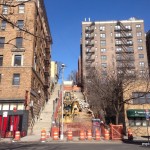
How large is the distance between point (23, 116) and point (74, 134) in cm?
716

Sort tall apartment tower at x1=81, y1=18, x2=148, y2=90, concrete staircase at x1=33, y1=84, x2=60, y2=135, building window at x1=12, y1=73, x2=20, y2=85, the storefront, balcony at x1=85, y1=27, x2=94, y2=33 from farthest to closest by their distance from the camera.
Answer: balcony at x1=85, y1=27, x2=94, y2=33 → tall apartment tower at x1=81, y1=18, x2=148, y2=90 → building window at x1=12, y1=73, x2=20, y2=85 → concrete staircase at x1=33, y1=84, x2=60, y2=135 → the storefront

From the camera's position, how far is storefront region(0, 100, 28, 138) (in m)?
32.0

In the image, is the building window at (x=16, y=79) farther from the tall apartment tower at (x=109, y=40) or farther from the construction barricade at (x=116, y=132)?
the tall apartment tower at (x=109, y=40)

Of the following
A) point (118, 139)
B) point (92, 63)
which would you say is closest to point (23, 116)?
point (118, 139)

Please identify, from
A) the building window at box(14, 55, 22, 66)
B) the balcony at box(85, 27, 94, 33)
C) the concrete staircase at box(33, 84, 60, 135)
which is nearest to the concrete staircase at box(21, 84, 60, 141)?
the concrete staircase at box(33, 84, 60, 135)

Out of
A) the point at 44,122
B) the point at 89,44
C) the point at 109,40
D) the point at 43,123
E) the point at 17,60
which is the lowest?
the point at 43,123

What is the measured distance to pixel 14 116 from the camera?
107ft

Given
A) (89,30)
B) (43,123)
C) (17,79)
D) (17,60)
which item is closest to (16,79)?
(17,79)

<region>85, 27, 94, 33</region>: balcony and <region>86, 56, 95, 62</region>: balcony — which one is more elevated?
<region>85, 27, 94, 33</region>: balcony

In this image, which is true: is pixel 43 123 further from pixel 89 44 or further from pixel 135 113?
pixel 89 44

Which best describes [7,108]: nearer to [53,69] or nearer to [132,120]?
[132,120]

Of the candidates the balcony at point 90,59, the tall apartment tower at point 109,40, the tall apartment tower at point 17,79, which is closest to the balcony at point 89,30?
the tall apartment tower at point 109,40

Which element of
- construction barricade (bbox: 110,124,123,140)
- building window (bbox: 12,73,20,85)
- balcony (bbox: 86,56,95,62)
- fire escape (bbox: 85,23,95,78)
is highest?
fire escape (bbox: 85,23,95,78)

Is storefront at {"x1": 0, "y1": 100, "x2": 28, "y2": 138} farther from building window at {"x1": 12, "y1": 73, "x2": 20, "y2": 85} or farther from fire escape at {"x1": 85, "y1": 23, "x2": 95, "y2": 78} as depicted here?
fire escape at {"x1": 85, "y1": 23, "x2": 95, "y2": 78}
